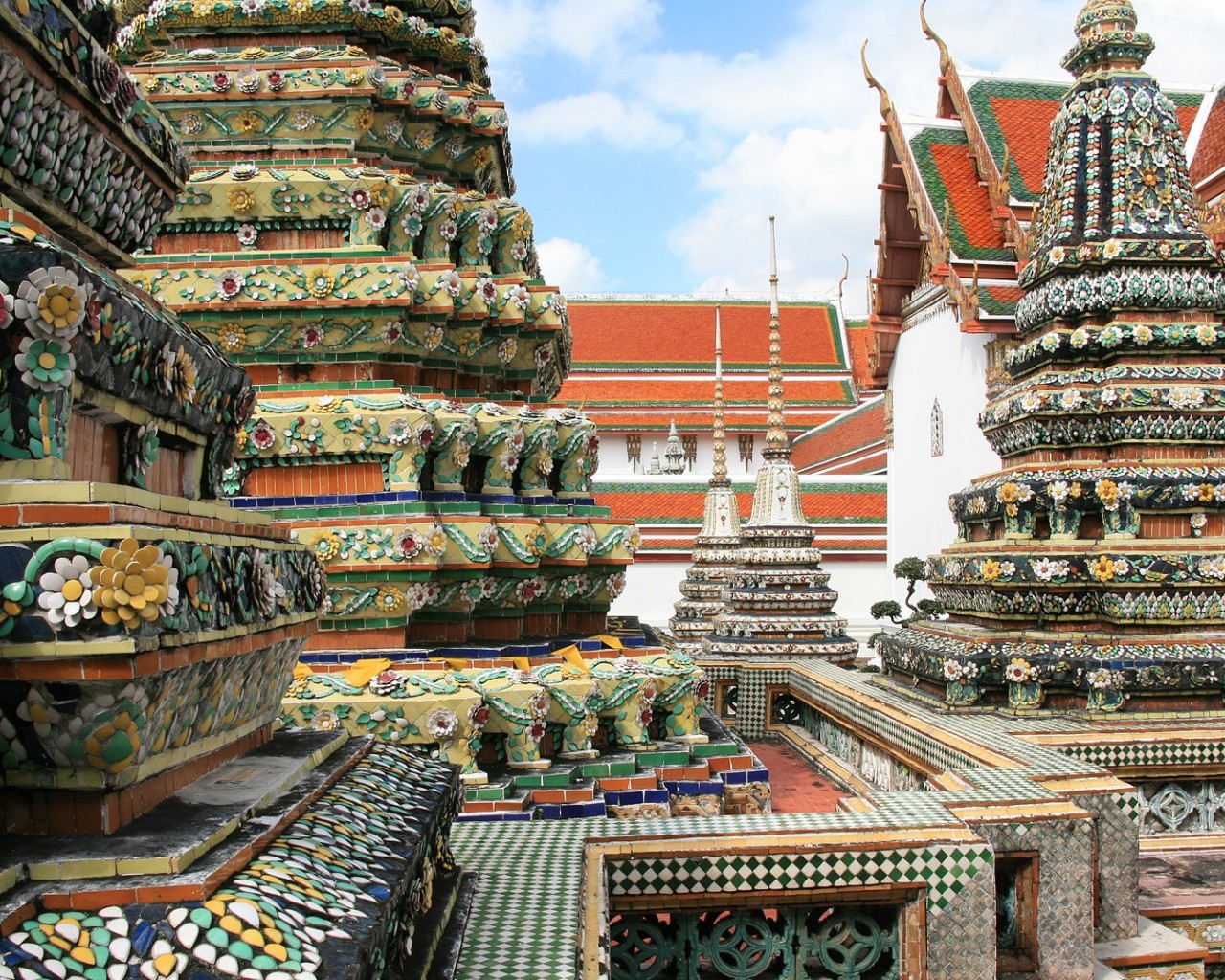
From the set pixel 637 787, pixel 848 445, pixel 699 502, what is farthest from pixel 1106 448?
pixel 848 445

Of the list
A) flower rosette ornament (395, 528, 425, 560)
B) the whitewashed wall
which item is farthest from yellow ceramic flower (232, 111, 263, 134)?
the whitewashed wall

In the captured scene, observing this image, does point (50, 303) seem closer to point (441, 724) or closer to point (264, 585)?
point (264, 585)

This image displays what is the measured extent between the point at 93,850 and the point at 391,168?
6748 millimetres

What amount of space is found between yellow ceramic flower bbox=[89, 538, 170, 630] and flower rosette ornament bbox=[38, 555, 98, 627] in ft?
0.06

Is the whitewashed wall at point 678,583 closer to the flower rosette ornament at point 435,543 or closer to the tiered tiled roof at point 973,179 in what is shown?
the tiered tiled roof at point 973,179

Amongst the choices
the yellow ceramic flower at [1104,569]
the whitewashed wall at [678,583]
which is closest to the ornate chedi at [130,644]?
the yellow ceramic flower at [1104,569]

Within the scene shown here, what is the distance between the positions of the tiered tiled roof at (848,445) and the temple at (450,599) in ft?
47.7

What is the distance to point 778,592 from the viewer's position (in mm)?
16375

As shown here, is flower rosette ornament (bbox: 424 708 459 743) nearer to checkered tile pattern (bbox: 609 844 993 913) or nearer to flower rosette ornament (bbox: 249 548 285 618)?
checkered tile pattern (bbox: 609 844 993 913)

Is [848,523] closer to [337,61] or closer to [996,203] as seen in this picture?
[996,203]

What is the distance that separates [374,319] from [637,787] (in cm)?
344

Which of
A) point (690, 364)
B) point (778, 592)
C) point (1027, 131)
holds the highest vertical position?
point (1027, 131)

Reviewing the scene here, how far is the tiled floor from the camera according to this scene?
408 inches

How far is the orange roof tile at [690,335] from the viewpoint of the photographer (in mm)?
35688
